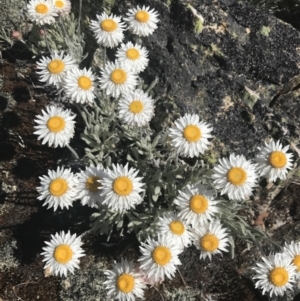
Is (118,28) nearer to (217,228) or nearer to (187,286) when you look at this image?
(217,228)

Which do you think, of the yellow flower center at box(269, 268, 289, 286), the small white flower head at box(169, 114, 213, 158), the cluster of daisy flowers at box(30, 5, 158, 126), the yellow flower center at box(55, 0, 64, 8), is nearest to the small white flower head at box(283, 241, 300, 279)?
the yellow flower center at box(269, 268, 289, 286)

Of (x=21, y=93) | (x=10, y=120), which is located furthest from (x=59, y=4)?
(x=10, y=120)

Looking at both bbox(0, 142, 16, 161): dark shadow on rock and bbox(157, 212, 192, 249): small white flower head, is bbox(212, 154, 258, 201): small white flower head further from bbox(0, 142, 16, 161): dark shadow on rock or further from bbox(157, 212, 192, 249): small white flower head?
bbox(0, 142, 16, 161): dark shadow on rock

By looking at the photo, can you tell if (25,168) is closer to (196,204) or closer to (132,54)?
(132,54)

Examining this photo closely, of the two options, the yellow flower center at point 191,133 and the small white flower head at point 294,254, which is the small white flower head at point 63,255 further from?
the small white flower head at point 294,254

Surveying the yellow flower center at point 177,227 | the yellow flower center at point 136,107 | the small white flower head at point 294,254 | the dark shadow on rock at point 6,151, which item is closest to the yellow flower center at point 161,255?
the yellow flower center at point 177,227
